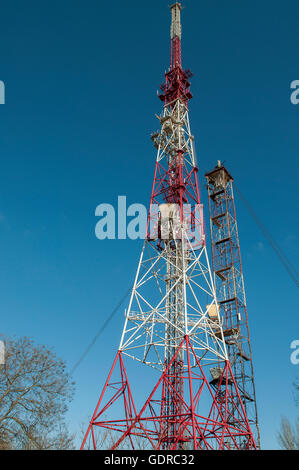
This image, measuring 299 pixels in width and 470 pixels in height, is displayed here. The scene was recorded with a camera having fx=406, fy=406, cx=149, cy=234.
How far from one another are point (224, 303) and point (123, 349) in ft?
59.3

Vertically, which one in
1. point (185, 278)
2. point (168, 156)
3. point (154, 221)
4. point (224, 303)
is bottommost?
point (185, 278)

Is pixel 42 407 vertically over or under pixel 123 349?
under

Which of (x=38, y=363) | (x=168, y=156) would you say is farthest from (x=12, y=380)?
(x=168, y=156)

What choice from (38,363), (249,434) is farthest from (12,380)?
(249,434)

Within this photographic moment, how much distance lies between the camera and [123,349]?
26.9 metres

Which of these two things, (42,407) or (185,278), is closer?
(42,407)
